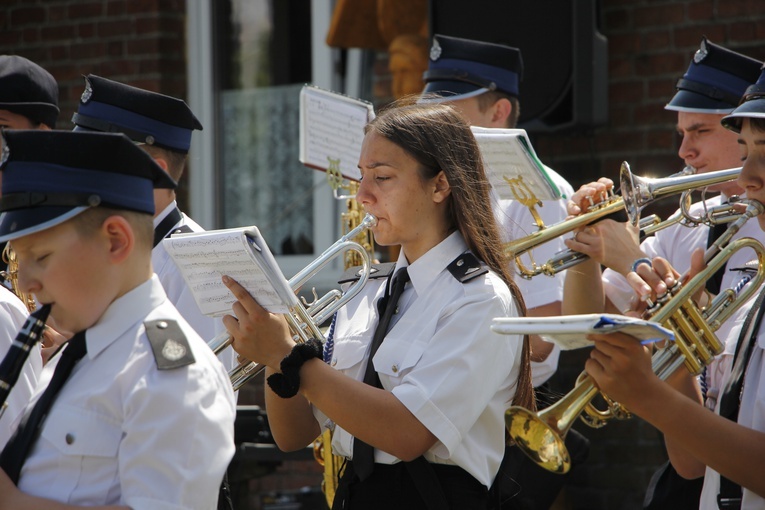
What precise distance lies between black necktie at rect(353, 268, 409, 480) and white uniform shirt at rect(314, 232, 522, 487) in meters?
0.03

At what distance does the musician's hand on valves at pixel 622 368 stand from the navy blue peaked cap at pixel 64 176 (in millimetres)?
1016

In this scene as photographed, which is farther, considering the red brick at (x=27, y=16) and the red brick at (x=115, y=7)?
the red brick at (x=27, y=16)

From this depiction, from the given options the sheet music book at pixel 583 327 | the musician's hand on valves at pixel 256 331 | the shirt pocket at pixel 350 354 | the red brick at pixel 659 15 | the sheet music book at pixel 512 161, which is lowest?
the shirt pocket at pixel 350 354

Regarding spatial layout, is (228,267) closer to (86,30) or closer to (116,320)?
(116,320)

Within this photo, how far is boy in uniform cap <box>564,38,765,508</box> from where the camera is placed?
3.50m

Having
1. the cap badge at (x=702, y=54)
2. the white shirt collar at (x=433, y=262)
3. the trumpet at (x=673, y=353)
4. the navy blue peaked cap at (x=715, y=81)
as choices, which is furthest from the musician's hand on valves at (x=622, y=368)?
the cap badge at (x=702, y=54)

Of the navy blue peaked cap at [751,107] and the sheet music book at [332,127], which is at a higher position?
the navy blue peaked cap at [751,107]

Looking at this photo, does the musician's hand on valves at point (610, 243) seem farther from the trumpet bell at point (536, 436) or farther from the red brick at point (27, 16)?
the red brick at point (27, 16)

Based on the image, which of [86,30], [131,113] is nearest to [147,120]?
[131,113]

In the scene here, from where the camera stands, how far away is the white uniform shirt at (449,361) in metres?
2.71

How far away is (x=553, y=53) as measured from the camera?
5.12 meters

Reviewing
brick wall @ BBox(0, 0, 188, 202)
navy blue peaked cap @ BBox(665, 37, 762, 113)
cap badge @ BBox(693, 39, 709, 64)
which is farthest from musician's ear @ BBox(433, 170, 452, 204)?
brick wall @ BBox(0, 0, 188, 202)

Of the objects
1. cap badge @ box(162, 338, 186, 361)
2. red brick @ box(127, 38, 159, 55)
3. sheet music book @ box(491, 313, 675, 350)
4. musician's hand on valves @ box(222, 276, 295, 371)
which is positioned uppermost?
red brick @ box(127, 38, 159, 55)

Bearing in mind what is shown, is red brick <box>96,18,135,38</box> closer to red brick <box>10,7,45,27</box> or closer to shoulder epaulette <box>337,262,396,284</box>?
red brick <box>10,7,45,27</box>
